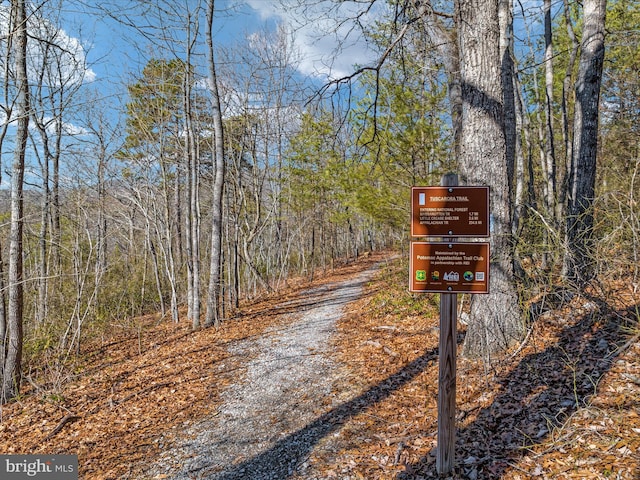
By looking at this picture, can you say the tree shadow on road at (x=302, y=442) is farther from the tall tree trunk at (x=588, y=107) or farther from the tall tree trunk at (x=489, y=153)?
the tall tree trunk at (x=588, y=107)

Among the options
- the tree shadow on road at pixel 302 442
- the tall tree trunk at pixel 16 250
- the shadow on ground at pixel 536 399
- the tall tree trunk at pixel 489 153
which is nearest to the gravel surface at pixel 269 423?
the tree shadow on road at pixel 302 442

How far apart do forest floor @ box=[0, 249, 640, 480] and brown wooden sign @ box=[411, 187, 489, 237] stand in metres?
1.55

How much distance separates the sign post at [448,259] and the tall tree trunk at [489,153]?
1846mm

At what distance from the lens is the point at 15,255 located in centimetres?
552

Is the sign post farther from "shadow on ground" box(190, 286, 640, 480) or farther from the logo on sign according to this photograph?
"shadow on ground" box(190, 286, 640, 480)

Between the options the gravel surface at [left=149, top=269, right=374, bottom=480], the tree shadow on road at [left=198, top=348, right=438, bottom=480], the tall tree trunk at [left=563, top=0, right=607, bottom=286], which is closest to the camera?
the tree shadow on road at [left=198, top=348, right=438, bottom=480]

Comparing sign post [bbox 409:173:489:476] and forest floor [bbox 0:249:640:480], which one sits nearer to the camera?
Result: sign post [bbox 409:173:489:476]

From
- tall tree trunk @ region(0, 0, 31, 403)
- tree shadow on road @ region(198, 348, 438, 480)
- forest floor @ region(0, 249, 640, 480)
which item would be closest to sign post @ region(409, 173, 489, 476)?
forest floor @ region(0, 249, 640, 480)

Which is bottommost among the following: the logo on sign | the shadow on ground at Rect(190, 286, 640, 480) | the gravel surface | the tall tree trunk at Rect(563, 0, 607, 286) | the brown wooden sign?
the gravel surface

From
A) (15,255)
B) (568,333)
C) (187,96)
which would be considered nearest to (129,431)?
(15,255)

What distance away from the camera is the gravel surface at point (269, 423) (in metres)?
3.23

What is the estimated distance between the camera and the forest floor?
2.65 metres

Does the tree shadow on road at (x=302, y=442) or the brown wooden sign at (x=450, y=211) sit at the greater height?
the brown wooden sign at (x=450, y=211)

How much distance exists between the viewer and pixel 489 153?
4.00 meters
